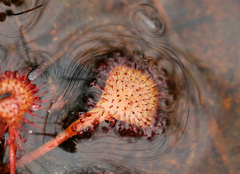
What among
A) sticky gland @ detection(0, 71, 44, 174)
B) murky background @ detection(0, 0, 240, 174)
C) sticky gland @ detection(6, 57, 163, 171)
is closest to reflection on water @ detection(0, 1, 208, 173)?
murky background @ detection(0, 0, 240, 174)

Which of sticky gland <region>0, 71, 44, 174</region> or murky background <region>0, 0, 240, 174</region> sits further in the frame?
murky background <region>0, 0, 240, 174</region>

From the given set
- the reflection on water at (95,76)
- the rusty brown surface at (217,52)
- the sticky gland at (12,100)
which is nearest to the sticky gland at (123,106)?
the reflection on water at (95,76)

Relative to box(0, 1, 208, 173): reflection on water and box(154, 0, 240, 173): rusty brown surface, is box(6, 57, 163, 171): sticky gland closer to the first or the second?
box(0, 1, 208, 173): reflection on water

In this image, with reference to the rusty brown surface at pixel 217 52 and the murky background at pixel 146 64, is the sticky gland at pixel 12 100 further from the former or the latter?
the rusty brown surface at pixel 217 52

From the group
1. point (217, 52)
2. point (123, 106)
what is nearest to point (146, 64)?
point (123, 106)

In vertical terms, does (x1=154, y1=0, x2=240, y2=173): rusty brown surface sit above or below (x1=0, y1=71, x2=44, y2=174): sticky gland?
above

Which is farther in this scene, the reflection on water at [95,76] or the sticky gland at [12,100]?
the reflection on water at [95,76]
